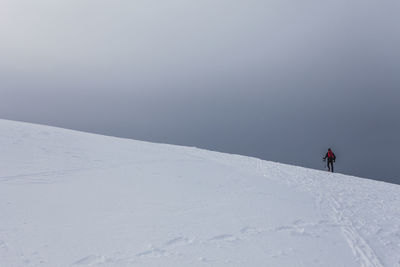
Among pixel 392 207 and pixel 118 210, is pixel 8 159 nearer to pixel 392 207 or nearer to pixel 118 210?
pixel 118 210

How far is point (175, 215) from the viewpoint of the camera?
9.67 m

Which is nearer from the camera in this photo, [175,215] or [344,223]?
[175,215]

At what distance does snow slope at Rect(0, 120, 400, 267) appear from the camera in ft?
23.7

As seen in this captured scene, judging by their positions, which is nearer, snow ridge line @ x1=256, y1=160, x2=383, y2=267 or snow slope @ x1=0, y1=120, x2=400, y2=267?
snow slope @ x1=0, y1=120, x2=400, y2=267

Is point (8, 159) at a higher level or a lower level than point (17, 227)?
higher

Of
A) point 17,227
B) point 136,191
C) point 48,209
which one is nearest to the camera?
point 17,227

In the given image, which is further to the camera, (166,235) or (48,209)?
(48,209)

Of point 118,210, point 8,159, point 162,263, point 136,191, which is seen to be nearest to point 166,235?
point 162,263

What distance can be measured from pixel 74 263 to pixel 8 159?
1030cm

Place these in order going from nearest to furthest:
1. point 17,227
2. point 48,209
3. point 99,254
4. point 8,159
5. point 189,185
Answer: point 99,254, point 17,227, point 48,209, point 189,185, point 8,159

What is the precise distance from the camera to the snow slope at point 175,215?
7211 mm

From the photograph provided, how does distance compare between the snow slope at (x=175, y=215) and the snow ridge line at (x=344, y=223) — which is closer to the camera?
the snow slope at (x=175, y=215)

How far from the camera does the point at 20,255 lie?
6.54m

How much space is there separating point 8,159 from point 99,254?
33.3ft
